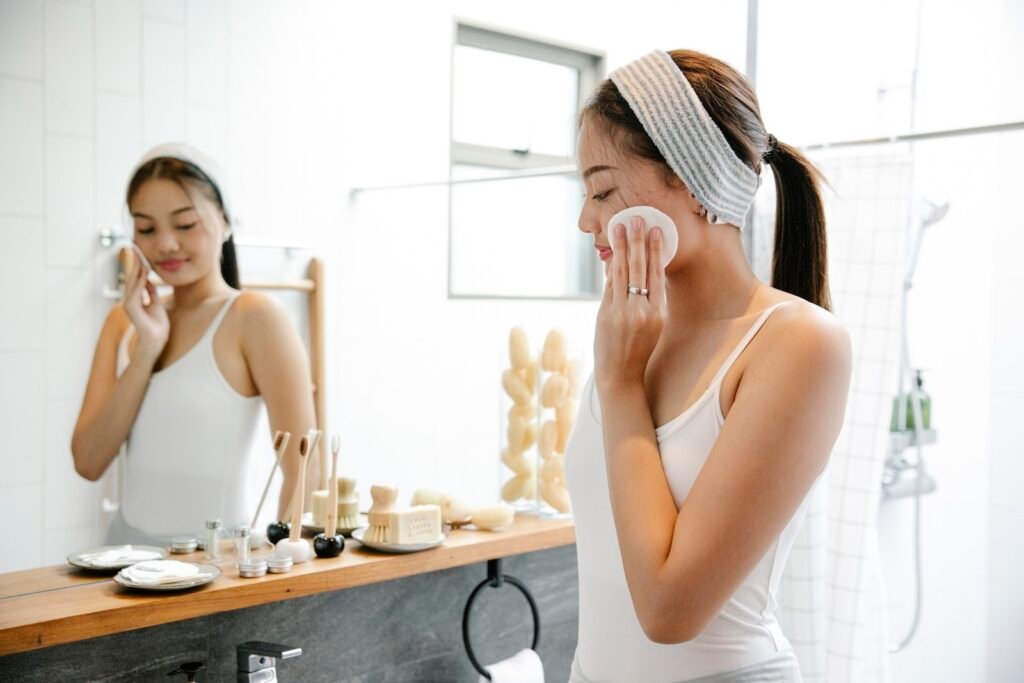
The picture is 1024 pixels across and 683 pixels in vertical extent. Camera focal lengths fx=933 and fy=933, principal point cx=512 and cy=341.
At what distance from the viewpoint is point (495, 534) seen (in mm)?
1471

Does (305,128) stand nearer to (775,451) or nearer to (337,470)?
(337,470)

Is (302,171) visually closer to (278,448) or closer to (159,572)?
(278,448)

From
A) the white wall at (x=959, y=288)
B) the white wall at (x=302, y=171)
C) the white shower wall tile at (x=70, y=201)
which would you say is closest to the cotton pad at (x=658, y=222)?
the white wall at (x=302, y=171)

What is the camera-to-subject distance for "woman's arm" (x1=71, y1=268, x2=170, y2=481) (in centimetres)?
117

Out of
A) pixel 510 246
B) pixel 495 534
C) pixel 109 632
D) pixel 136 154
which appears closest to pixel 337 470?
pixel 495 534

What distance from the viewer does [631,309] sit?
89cm

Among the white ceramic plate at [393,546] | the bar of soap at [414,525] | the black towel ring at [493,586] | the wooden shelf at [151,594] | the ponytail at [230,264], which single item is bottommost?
the black towel ring at [493,586]

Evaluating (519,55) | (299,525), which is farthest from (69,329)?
(519,55)

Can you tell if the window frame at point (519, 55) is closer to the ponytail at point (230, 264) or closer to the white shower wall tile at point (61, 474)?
the ponytail at point (230, 264)

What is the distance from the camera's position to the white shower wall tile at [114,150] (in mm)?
1155

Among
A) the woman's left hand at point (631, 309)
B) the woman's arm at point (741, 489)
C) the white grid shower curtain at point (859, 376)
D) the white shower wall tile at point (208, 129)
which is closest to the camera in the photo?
the woman's arm at point (741, 489)

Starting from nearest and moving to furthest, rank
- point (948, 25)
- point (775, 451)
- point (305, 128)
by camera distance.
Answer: point (775, 451) → point (305, 128) → point (948, 25)

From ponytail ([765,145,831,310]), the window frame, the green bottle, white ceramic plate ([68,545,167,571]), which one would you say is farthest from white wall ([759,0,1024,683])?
white ceramic plate ([68,545,167,571])

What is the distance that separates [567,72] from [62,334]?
42.5 inches
